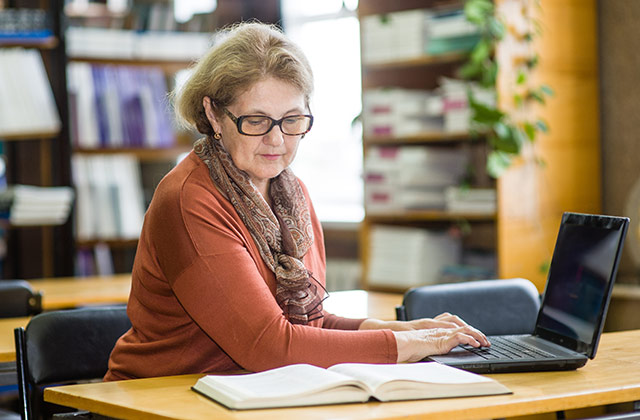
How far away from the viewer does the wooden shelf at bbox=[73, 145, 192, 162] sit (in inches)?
186

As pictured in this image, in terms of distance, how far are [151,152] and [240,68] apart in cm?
302

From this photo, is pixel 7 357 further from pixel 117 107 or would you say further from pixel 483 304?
pixel 117 107

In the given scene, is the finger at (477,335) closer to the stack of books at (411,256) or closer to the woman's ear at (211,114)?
the woman's ear at (211,114)

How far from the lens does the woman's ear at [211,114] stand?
1.96 metres

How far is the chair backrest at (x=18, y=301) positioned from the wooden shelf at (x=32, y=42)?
5.81 ft

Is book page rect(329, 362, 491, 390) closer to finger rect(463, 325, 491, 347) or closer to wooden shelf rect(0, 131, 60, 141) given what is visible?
finger rect(463, 325, 491, 347)

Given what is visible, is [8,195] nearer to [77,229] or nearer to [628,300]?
[77,229]

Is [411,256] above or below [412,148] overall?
below

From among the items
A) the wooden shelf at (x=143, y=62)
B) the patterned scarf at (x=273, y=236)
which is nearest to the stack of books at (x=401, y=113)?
the wooden shelf at (x=143, y=62)

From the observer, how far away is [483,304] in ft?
7.48

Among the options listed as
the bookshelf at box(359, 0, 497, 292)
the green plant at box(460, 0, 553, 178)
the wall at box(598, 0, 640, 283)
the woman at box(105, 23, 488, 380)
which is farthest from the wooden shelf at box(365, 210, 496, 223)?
the woman at box(105, 23, 488, 380)

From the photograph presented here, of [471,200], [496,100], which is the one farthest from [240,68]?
[471,200]

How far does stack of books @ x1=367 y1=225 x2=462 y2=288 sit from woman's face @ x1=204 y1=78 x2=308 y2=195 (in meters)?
2.35

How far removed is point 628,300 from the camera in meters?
3.79
